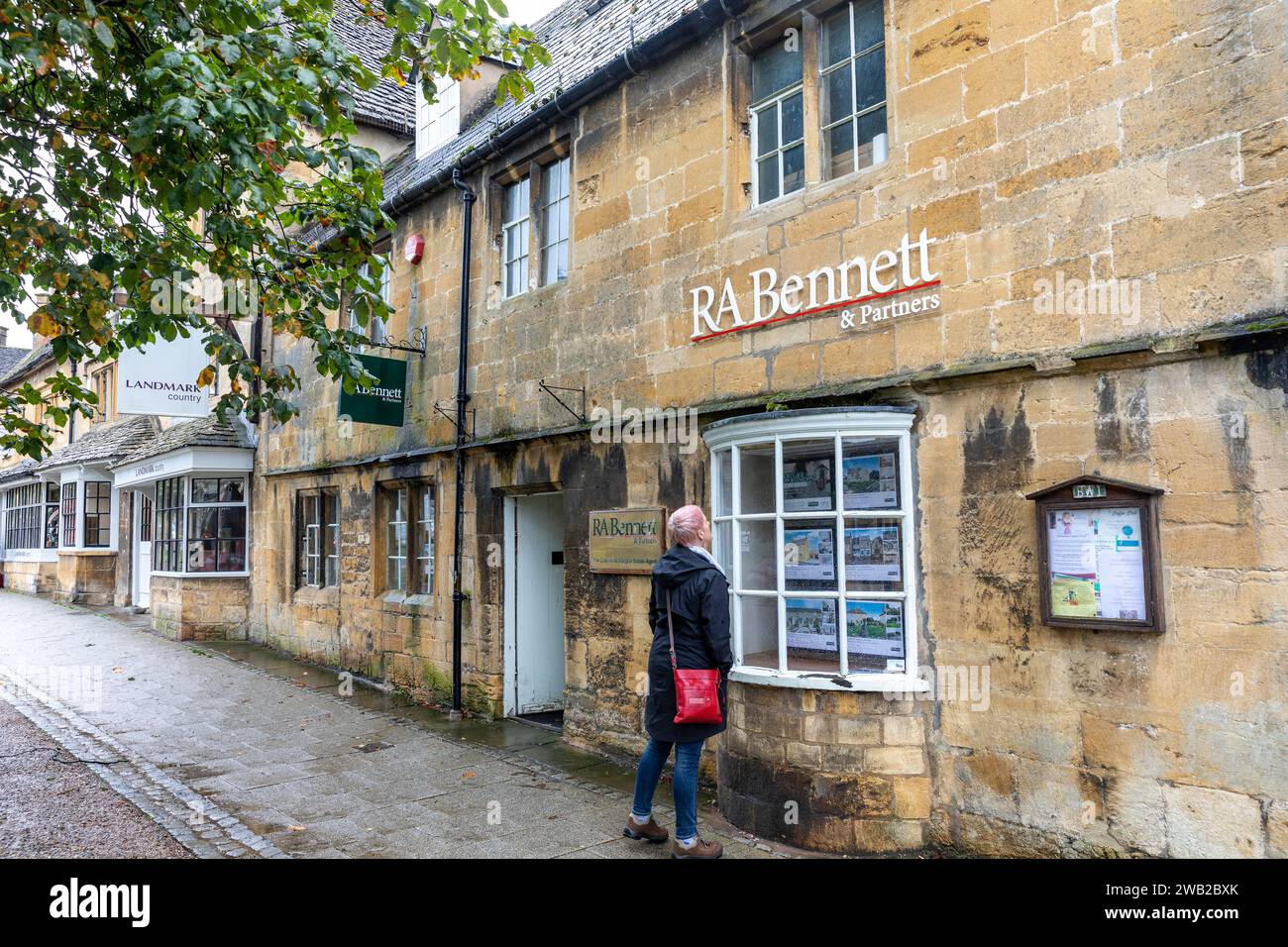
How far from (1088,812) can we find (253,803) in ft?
17.5

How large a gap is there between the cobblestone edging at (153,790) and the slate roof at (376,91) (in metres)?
8.91

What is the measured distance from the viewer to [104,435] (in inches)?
846

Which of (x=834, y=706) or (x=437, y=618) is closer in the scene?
(x=834, y=706)

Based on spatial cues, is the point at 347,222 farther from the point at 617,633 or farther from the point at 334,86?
the point at 617,633

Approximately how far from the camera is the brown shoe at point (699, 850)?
499cm

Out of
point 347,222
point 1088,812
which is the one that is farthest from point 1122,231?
point 347,222

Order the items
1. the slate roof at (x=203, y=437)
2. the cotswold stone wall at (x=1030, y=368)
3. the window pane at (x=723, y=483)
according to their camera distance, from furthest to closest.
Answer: the slate roof at (x=203, y=437)
the window pane at (x=723, y=483)
the cotswold stone wall at (x=1030, y=368)

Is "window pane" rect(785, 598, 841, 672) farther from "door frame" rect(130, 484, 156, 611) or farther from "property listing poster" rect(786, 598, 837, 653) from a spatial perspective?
"door frame" rect(130, 484, 156, 611)

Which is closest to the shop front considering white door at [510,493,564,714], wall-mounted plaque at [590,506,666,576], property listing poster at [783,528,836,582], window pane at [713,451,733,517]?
white door at [510,493,564,714]

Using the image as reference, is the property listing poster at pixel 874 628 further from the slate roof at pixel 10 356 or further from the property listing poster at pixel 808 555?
the slate roof at pixel 10 356

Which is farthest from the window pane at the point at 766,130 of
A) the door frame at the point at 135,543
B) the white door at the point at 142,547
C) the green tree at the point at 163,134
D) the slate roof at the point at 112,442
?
the door frame at the point at 135,543

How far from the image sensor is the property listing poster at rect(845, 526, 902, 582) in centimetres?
543

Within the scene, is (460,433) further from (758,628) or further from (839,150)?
(839,150)

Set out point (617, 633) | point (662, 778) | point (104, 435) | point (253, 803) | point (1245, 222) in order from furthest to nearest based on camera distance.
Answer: point (104, 435), point (617, 633), point (662, 778), point (253, 803), point (1245, 222)
